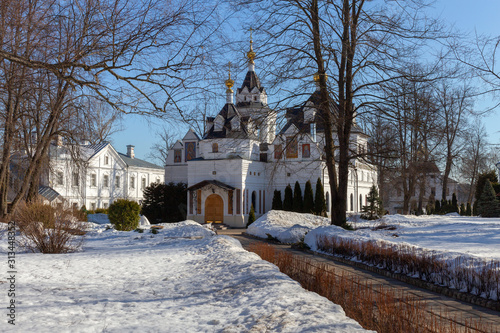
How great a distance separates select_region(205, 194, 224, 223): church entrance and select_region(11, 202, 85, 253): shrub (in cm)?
2505

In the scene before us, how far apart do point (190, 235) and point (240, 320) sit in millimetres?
13334

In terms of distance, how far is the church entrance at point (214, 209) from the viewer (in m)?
38.7

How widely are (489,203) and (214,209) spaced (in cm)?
2068

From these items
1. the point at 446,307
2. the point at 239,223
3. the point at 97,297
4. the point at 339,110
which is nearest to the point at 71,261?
the point at 97,297

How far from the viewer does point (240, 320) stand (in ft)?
18.0

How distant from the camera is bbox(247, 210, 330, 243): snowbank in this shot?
20.6 m

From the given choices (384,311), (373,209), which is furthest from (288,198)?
(384,311)

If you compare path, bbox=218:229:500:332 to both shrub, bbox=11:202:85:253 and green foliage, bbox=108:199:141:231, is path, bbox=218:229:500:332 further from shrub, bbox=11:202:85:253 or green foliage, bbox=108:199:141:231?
green foliage, bbox=108:199:141:231

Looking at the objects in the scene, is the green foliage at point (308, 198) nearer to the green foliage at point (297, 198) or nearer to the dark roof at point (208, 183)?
the green foliage at point (297, 198)

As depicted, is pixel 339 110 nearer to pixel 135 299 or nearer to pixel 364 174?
pixel 135 299

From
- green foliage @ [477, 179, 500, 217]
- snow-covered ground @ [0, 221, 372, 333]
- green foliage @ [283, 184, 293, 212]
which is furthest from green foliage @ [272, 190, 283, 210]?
snow-covered ground @ [0, 221, 372, 333]

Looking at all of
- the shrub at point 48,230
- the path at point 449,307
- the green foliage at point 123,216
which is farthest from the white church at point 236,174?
the path at point 449,307

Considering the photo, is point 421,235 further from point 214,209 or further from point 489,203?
point 214,209

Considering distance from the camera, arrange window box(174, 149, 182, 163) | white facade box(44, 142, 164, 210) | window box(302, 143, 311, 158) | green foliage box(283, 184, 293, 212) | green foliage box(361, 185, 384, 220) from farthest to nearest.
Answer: window box(174, 149, 182, 163)
white facade box(44, 142, 164, 210)
window box(302, 143, 311, 158)
green foliage box(283, 184, 293, 212)
green foliage box(361, 185, 384, 220)
